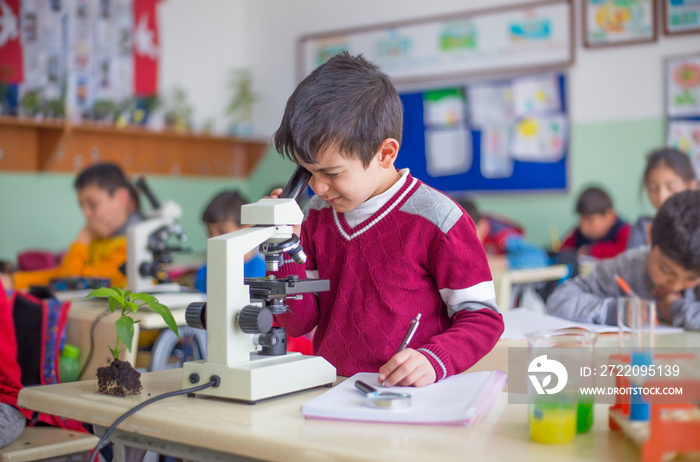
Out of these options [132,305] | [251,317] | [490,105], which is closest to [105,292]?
[132,305]

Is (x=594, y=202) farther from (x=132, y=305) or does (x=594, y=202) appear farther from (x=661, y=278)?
(x=132, y=305)

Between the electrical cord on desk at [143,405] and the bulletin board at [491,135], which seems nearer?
the electrical cord on desk at [143,405]

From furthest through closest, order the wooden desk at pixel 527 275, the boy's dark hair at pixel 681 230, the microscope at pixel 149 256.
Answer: the wooden desk at pixel 527 275 → the microscope at pixel 149 256 → the boy's dark hair at pixel 681 230

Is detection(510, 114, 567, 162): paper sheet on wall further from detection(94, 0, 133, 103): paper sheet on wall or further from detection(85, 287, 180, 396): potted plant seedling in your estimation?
detection(85, 287, 180, 396): potted plant seedling

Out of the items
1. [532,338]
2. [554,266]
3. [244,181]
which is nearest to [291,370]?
[532,338]

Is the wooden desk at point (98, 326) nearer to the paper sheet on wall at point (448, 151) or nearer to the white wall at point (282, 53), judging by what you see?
the paper sheet on wall at point (448, 151)

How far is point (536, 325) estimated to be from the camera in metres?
1.77

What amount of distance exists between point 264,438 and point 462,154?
495cm

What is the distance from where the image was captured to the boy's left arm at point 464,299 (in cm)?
121

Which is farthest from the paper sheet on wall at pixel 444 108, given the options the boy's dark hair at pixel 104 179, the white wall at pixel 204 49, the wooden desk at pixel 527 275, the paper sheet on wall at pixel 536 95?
the boy's dark hair at pixel 104 179

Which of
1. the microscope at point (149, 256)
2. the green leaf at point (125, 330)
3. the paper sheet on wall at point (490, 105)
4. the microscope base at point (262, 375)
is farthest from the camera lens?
the paper sheet on wall at point (490, 105)

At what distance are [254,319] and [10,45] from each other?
15.4 feet

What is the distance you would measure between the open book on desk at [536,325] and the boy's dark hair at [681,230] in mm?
196

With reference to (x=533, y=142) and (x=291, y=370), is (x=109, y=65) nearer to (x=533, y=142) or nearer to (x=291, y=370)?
(x=533, y=142)
